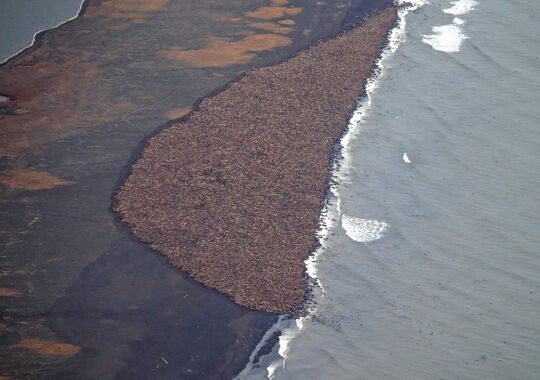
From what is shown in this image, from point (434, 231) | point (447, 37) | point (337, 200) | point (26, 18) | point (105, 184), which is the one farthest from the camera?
Result: point (447, 37)

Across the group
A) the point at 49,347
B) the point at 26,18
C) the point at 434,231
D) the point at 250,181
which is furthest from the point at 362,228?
the point at 26,18

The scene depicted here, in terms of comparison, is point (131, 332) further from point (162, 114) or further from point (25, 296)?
point (162, 114)

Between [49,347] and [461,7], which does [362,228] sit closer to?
[49,347]

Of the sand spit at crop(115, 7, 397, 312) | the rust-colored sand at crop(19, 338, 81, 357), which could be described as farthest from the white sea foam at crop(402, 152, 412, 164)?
the rust-colored sand at crop(19, 338, 81, 357)

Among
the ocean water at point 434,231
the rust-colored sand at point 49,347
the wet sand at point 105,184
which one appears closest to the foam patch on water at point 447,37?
the ocean water at point 434,231

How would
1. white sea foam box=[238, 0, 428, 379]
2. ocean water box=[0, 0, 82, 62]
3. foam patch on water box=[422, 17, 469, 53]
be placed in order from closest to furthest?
white sea foam box=[238, 0, 428, 379] < ocean water box=[0, 0, 82, 62] < foam patch on water box=[422, 17, 469, 53]

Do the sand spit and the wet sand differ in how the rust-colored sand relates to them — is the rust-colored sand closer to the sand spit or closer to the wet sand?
the wet sand
